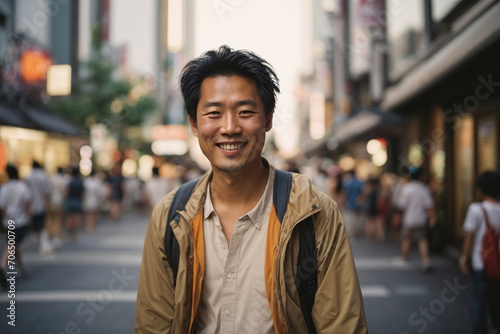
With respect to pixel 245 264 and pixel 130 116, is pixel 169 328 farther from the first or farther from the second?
pixel 130 116

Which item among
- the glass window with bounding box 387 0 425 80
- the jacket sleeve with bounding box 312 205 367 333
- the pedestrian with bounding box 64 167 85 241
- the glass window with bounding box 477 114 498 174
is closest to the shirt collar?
the jacket sleeve with bounding box 312 205 367 333

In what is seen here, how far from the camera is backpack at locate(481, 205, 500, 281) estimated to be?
13.4 ft

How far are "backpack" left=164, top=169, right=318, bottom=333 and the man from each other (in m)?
0.02

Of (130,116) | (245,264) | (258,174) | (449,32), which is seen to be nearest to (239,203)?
(258,174)

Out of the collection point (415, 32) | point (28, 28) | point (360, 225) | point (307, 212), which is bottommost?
point (360, 225)

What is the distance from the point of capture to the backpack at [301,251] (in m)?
1.94

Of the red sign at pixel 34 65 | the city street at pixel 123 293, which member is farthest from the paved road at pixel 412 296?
the red sign at pixel 34 65

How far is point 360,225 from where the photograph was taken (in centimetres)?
1250

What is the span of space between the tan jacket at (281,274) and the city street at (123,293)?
137 inches

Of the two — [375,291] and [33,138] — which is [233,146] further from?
[33,138]

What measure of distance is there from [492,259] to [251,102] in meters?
3.31

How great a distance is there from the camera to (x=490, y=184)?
438cm

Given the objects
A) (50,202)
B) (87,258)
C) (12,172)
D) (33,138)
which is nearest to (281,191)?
(12,172)

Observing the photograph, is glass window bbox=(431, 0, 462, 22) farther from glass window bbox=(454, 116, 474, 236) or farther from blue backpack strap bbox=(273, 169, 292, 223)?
blue backpack strap bbox=(273, 169, 292, 223)
